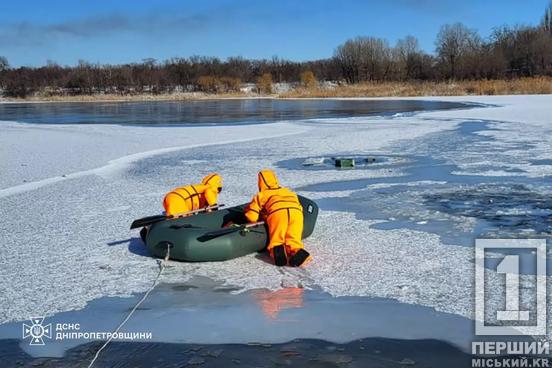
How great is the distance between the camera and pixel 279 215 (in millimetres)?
5617

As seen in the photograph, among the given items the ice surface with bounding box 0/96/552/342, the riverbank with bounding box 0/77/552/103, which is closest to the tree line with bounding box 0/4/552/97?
the riverbank with bounding box 0/77/552/103

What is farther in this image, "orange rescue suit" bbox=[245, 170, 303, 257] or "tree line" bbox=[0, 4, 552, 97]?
"tree line" bbox=[0, 4, 552, 97]

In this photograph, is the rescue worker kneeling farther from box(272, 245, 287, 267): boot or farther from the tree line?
the tree line

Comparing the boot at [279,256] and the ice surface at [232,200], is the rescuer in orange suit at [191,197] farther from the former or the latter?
the boot at [279,256]

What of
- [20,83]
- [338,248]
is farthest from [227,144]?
[20,83]

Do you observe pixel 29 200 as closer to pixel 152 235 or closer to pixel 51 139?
pixel 152 235

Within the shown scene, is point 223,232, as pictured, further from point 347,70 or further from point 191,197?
point 347,70

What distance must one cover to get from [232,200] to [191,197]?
1.89 meters

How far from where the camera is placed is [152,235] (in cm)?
575

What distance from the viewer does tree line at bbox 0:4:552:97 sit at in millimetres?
67938

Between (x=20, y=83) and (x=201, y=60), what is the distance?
90.4 ft

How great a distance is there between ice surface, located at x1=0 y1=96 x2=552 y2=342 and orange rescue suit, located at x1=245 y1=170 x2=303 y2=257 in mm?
266

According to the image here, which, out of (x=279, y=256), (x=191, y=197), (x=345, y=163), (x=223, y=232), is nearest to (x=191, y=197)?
(x=191, y=197)

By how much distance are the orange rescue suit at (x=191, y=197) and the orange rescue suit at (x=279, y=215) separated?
2.82ft
